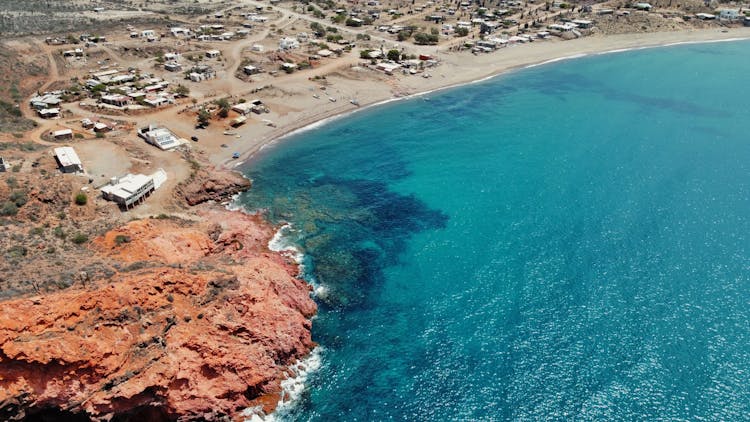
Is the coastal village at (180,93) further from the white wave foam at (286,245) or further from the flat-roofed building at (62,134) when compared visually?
the white wave foam at (286,245)

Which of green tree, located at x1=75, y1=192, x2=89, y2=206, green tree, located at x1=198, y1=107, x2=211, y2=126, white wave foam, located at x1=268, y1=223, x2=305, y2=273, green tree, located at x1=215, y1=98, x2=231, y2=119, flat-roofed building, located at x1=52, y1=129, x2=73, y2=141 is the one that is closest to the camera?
green tree, located at x1=75, y1=192, x2=89, y2=206

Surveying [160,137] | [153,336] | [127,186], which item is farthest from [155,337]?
[160,137]

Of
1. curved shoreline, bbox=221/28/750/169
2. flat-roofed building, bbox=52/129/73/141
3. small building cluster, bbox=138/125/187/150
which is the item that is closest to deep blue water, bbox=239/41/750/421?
curved shoreline, bbox=221/28/750/169

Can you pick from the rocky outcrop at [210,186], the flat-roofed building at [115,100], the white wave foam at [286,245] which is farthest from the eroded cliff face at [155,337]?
the flat-roofed building at [115,100]

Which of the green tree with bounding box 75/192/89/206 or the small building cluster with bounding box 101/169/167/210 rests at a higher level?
the green tree with bounding box 75/192/89/206

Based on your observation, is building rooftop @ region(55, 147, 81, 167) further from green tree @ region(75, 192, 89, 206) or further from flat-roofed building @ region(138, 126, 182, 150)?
flat-roofed building @ region(138, 126, 182, 150)

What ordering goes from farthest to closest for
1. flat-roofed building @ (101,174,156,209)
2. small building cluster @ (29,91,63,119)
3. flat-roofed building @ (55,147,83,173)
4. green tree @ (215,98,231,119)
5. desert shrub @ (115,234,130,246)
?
green tree @ (215,98,231,119) < small building cluster @ (29,91,63,119) < flat-roofed building @ (55,147,83,173) < flat-roofed building @ (101,174,156,209) < desert shrub @ (115,234,130,246)
